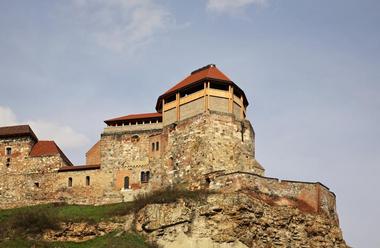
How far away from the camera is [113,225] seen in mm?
51500

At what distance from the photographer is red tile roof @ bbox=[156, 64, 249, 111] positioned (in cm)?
5719

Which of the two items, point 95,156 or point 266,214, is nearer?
point 266,214

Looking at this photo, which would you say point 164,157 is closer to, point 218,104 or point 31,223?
point 218,104

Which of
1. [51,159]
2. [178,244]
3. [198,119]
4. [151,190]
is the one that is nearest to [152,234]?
[178,244]

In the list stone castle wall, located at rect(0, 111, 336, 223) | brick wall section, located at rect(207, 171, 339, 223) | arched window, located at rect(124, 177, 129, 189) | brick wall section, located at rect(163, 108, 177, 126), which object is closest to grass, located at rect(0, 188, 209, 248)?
brick wall section, located at rect(207, 171, 339, 223)

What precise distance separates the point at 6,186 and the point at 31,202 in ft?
10.0

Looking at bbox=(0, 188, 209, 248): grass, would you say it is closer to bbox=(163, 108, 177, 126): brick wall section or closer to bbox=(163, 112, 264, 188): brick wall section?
bbox=(163, 112, 264, 188): brick wall section

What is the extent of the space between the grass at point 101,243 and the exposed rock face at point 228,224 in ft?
3.44

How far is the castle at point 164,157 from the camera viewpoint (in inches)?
2133

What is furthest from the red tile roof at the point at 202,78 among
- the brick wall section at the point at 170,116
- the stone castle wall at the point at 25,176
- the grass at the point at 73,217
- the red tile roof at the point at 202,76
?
the stone castle wall at the point at 25,176

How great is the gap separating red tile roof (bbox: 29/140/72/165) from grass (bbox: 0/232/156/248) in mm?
12588

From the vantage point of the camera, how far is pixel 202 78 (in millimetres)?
56969

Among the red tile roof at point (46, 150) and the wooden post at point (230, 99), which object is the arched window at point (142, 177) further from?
the wooden post at point (230, 99)

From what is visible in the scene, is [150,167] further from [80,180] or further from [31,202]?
[31,202]
